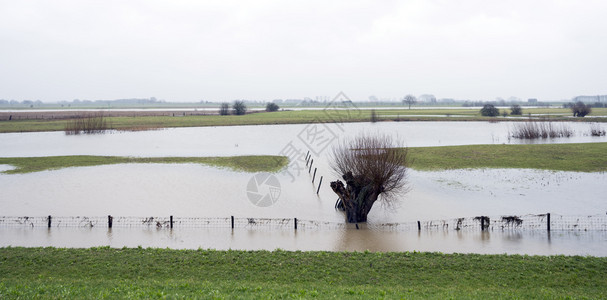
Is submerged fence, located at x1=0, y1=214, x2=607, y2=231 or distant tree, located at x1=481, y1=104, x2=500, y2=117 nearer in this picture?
submerged fence, located at x1=0, y1=214, x2=607, y2=231

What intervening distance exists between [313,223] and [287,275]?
968 cm

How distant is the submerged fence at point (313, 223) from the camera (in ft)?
82.3

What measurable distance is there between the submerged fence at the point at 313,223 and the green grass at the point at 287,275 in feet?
19.6

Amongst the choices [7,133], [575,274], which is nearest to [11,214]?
[575,274]

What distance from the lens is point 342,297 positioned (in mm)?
14117

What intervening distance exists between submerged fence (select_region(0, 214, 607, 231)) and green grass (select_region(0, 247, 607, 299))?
236 inches

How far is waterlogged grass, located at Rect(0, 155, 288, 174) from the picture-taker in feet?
148

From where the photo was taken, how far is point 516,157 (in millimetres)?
48719

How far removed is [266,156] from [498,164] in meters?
26.0

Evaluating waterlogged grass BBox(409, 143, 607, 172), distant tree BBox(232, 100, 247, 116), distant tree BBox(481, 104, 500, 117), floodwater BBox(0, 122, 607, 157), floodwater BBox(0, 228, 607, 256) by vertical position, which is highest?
distant tree BBox(232, 100, 247, 116)

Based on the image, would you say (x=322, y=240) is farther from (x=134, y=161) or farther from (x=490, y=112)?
(x=490, y=112)

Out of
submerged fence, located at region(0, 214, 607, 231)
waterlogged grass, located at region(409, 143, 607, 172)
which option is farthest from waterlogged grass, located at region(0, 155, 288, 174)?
submerged fence, located at region(0, 214, 607, 231)

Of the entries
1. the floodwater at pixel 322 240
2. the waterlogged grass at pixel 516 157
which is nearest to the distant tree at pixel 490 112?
the waterlogged grass at pixel 516 157

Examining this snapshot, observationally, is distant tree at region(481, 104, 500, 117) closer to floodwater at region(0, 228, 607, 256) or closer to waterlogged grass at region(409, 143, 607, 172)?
waterlogged grass at region(409, 143, 607, 172)
